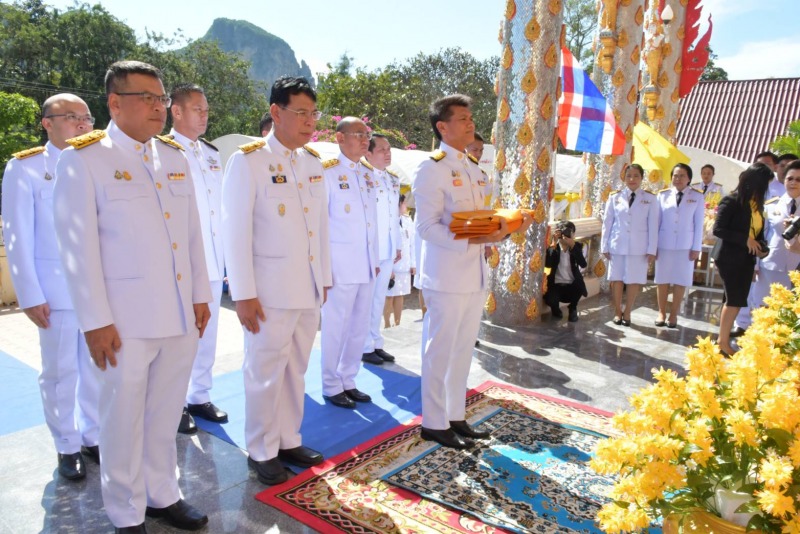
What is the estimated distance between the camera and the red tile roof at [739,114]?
65.8 feet

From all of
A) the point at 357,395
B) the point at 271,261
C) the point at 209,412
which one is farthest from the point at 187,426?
the point at 271,261

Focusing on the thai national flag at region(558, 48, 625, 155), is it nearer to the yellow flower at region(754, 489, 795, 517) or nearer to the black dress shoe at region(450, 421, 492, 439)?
the black dress shoe at region(450, 421, 492, 439)

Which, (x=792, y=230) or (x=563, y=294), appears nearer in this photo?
(x=792, y=230)

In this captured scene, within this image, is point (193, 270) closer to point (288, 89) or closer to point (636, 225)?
point (288, 89)

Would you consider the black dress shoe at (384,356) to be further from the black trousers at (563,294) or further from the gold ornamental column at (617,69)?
the gold ornamental column at (617,69)

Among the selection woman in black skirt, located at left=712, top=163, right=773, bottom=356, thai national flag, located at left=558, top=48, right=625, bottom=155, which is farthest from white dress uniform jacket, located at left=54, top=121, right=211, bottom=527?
thai national flag, located at left=558, top=48, right=625, bottom=155

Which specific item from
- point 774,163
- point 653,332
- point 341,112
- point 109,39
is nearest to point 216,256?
point 653,332

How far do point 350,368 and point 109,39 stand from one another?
83.0 ft

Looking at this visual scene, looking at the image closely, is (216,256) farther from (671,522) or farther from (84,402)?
(671,522)

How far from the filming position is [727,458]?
1334 millimetres

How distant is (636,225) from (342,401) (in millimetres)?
4145

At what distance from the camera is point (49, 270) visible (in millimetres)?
2740

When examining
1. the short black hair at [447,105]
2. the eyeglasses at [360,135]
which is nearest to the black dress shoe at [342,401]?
the eyeglasses at [360,135]

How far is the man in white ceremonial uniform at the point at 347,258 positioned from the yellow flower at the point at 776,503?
112 inches
